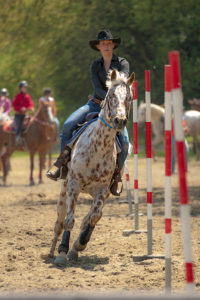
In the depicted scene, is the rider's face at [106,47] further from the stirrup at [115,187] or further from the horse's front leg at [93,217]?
the horse's front leg at [93,217]

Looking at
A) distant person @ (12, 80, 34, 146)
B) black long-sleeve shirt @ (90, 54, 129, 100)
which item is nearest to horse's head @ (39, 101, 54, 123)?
distant person @ (12, 80, 34, 146)

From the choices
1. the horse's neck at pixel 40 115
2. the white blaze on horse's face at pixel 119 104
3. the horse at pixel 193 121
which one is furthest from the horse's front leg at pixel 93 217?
the horse at pixel 193 121

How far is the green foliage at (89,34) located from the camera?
50.7 feet

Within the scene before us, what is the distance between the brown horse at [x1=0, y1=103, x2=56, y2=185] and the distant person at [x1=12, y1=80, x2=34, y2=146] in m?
0.25

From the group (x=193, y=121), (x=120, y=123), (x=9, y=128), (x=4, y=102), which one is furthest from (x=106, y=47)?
(x=193, y=121)

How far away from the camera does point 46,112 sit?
19.5 meters

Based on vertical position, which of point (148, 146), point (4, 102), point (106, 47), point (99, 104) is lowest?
point (148, 146)

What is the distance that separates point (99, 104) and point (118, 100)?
127 centimetres

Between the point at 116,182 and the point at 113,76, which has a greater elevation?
the point at 113,76

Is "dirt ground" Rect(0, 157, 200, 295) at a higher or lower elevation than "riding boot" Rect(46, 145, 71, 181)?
lower

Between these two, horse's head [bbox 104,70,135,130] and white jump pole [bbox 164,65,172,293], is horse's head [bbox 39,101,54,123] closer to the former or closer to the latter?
horse's head [bbox 104,70,135,130]

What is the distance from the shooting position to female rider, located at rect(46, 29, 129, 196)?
7602mm

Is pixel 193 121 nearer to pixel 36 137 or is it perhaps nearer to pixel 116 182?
pixel 36 137

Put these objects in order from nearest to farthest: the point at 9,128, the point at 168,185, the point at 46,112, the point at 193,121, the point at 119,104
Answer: the point at 168,185 → the point at 119,104 → the point at 46,112 → the point at 9,128 → the point at 193,121
